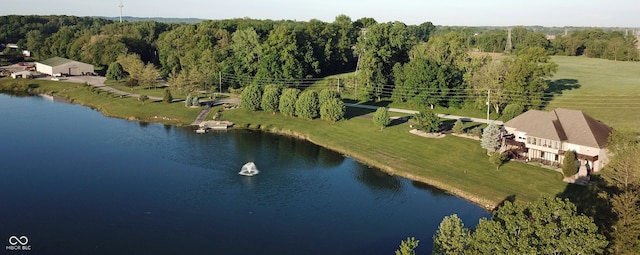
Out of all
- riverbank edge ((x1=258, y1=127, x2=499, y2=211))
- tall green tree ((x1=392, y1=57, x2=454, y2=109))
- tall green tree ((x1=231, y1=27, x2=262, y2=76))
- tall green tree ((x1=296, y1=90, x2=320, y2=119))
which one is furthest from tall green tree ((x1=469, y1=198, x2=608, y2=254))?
tall green tree ((x1=231, y1=27, x2=262, y2=76))

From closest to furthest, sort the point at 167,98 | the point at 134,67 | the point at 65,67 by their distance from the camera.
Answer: the point at 167,98 → the point at 134,67 → the point at 65,67

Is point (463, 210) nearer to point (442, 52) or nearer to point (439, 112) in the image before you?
point (439, 112)

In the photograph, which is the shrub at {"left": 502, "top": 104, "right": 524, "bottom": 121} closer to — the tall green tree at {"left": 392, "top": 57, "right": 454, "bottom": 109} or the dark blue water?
the tall green tree at {"left": 392, "top": 57, "right": 454, "bottom": 109}

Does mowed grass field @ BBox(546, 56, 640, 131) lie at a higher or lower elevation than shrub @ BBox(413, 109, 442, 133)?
higher

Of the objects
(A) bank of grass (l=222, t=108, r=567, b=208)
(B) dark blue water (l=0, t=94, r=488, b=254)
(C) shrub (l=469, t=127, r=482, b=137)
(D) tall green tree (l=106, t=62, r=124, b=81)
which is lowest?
(B) dark blue water (l=0, t=94, r=488, b=254)

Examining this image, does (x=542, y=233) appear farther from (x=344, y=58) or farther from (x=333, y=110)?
(x=344, y=58)

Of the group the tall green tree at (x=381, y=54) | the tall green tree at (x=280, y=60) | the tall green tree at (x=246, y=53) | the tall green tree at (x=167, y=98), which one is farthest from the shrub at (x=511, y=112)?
the tall green tree at (x=167, y=98)

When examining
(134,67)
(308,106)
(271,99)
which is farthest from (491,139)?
(134,67)

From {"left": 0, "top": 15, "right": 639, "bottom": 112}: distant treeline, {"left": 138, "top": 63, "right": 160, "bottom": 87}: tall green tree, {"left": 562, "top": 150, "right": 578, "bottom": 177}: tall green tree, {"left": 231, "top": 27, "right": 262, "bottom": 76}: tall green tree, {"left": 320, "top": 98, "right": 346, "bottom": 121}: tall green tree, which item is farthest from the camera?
{"left": 231, "top": 27, "right": 262, "bottom": 76}: tall green tree
